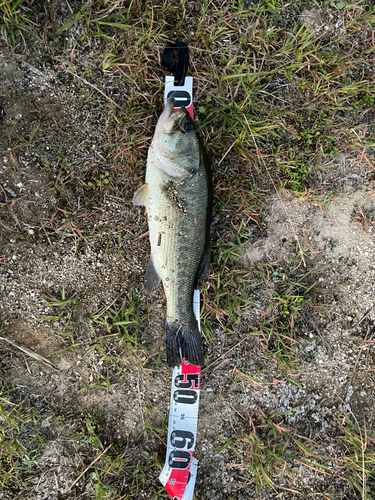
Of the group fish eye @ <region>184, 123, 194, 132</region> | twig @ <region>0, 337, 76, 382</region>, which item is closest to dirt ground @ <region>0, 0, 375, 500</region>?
twig @ <region>0, 337, 76, 382</region>

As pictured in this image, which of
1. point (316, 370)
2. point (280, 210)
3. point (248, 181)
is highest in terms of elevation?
point (248, 181)

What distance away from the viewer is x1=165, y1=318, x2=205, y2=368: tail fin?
109 inches

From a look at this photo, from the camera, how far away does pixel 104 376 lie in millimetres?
2936

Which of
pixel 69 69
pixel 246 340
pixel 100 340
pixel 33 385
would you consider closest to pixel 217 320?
pixel 246 340

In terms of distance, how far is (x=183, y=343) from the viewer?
281cm

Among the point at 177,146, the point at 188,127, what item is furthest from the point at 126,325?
the point at 188,127

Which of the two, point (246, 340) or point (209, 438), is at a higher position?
point (246, 340)

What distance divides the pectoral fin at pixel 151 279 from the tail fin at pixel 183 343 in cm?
35

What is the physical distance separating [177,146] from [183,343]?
1.78 m

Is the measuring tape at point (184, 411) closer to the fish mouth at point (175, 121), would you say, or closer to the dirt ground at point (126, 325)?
the dirt ground at point (126, 325)

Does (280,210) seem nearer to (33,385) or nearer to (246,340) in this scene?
(246,340)

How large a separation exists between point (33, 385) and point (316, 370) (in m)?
2.87

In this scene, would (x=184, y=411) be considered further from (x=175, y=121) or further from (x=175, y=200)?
(x=175, y=121)

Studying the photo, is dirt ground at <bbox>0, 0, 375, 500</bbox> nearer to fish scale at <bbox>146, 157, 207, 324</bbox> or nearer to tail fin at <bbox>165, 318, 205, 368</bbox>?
tail fin at <bbox>165, 318, 205, 368</bbox>
